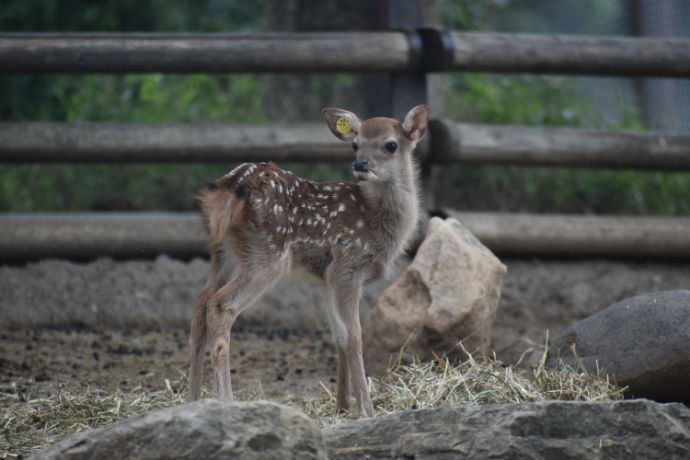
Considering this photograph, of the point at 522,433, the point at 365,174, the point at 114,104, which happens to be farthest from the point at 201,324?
the point at 114,104

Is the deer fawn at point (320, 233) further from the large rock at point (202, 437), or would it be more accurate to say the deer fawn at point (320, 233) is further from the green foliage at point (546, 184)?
the green foliage at point (546, 184)

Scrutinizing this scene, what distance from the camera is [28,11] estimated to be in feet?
36.6

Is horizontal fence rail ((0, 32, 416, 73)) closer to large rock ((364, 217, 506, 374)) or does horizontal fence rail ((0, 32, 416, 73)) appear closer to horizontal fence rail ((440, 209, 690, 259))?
horizontal fence rail ((440, 209, 690, 259))

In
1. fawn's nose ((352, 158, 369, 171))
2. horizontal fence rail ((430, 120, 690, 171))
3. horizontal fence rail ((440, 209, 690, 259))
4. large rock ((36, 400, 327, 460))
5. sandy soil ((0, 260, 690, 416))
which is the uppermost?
fawn's nose ((352, 158, 369, 171))

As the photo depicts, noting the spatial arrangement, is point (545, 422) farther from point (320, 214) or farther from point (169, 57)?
point (169, 57)

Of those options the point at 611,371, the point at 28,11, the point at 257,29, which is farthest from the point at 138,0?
the point at 611,371

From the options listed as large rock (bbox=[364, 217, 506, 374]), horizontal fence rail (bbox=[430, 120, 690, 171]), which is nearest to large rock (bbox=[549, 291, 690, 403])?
large rock (bbox=[364, 217, 506, 374])

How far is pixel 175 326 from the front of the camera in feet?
25.2

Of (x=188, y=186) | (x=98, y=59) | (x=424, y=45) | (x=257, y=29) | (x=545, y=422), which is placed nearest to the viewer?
(x=545, y=422)

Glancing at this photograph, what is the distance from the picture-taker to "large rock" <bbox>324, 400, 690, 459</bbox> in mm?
4109

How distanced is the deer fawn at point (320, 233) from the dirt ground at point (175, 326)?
0.58 metres

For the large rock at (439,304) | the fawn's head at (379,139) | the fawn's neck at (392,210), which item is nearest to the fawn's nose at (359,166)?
the fawn's head at (379,139)

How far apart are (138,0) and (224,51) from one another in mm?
3891

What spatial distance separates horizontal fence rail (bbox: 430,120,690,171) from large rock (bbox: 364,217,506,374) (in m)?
2.61
